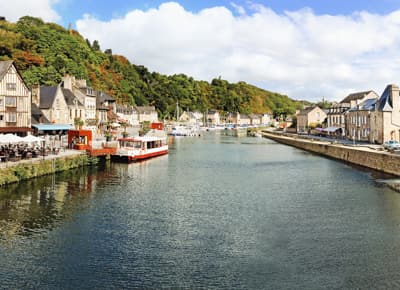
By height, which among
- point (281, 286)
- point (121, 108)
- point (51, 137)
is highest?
point (121, 108)

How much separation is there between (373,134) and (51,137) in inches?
1457

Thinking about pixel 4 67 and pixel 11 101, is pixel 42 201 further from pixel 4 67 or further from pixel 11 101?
pixel 4 67

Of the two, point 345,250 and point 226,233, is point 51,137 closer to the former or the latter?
point 226,233

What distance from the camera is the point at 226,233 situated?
1830cm

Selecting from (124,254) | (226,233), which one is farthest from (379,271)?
(124,254)

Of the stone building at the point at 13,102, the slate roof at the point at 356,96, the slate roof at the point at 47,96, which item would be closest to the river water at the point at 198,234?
the stone building at the point at 13,102

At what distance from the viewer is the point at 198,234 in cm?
1816

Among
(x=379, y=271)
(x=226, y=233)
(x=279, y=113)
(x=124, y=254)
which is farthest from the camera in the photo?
(x=279, y=113)

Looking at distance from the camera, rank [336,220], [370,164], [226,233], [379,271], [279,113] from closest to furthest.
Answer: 1. [379,271]
2. [226,233]
3. [336,220]
4. [370,164]
5. [279,113]

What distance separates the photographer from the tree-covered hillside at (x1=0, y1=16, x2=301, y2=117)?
7581cm

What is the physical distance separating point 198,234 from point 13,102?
28364 mm

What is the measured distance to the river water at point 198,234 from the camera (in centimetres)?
1369

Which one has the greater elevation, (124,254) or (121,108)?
(121,108)

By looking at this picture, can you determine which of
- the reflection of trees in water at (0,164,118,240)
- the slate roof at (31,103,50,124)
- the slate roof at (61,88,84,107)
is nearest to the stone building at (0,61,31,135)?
the slate roof at (31,103,50,124)
